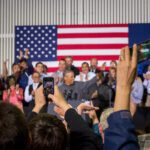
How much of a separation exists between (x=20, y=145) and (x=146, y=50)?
1.58 ft

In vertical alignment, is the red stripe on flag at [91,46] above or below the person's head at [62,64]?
above

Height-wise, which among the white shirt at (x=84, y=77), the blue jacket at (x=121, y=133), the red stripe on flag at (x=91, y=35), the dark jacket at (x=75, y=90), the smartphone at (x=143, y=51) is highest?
the red stripe on flag at (x=91, y=35)

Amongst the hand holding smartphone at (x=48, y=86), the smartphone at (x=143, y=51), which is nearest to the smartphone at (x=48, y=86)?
the hand holding smartphone at (x=48, y=86)

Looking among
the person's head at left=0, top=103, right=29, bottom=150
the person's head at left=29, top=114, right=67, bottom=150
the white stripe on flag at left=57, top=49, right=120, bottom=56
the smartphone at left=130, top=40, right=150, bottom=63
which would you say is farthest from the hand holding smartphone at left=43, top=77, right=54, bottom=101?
the white stripe on flag at left=57, top=49, right=120, bottom=56

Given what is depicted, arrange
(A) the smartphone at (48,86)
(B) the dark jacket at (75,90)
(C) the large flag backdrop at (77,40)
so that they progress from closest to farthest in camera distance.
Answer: (A) the smartphone at (48,86) < (B) the dark jacket at (75,90) < (C) the large flag backdrop at (77,40)

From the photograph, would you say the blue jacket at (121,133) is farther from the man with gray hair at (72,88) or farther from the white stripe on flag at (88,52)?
the white stripe on flag at (88,52)

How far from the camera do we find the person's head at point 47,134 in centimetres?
139

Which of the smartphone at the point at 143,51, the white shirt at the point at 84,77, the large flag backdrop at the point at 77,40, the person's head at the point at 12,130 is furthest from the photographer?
the large flag backdrop at the point at 77,40

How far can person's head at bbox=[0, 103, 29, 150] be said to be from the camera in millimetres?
1044

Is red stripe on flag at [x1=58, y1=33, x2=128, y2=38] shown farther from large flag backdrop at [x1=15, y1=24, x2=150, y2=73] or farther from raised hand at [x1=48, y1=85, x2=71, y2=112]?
raised hand at [x1=48, y1=85, x2=71, y2=112]

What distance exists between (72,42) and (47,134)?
9818 millimetres

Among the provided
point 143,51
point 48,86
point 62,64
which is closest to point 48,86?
point 48,86

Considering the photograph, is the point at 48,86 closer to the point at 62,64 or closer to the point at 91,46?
the point at 62,64

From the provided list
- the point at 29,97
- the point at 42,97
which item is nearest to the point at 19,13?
the point at 29,97
